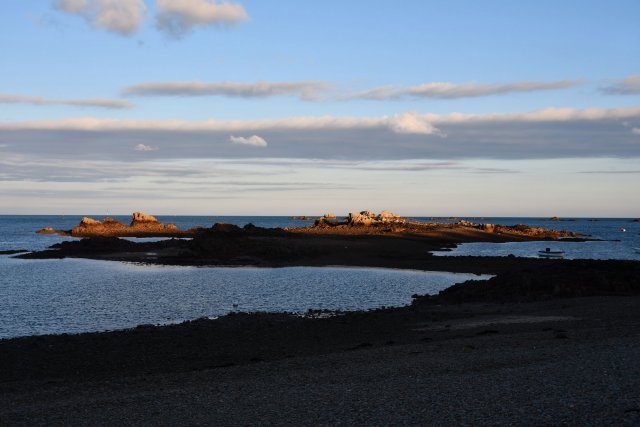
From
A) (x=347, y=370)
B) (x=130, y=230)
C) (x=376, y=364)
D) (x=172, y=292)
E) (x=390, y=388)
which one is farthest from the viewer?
(x=130, y=230)

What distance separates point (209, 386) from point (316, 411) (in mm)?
3991

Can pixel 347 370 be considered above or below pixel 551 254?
below

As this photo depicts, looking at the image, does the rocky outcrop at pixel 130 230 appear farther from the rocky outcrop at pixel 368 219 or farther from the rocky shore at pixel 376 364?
the rocky shore at pixel 376 364

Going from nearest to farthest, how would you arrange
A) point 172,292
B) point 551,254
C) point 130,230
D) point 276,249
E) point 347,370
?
point 347,370 < point 172,292 < point 276,249 < point 551,254 < point 130,230

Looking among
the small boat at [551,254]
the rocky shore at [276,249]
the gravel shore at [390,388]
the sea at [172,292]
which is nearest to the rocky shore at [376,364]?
the gravel shore at [390,388]

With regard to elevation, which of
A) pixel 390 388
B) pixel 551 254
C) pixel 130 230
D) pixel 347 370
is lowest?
pixel 347 370

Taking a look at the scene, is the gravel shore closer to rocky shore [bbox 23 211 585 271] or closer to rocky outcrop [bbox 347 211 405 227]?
rocky shore [bbox 23 211 585 271]

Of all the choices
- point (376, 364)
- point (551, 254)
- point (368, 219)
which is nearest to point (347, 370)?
point (376, 364)

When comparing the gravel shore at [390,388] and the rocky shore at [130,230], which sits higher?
the rocky shore at [130,230]

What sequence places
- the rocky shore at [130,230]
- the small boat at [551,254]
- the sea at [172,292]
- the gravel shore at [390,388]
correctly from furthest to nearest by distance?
the rocky shore at [130,230] < the small boat at [551,254] < the sea at [172,292] < the gravel shore at [390,388]

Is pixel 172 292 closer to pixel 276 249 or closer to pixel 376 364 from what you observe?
pixel 376 364

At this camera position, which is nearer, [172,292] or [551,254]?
[172,292]

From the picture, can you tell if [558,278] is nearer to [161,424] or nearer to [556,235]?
[161,424]

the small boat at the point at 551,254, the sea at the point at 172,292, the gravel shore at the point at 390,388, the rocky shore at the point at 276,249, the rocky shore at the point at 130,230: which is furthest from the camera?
the rocky shore at the point at 130,230
